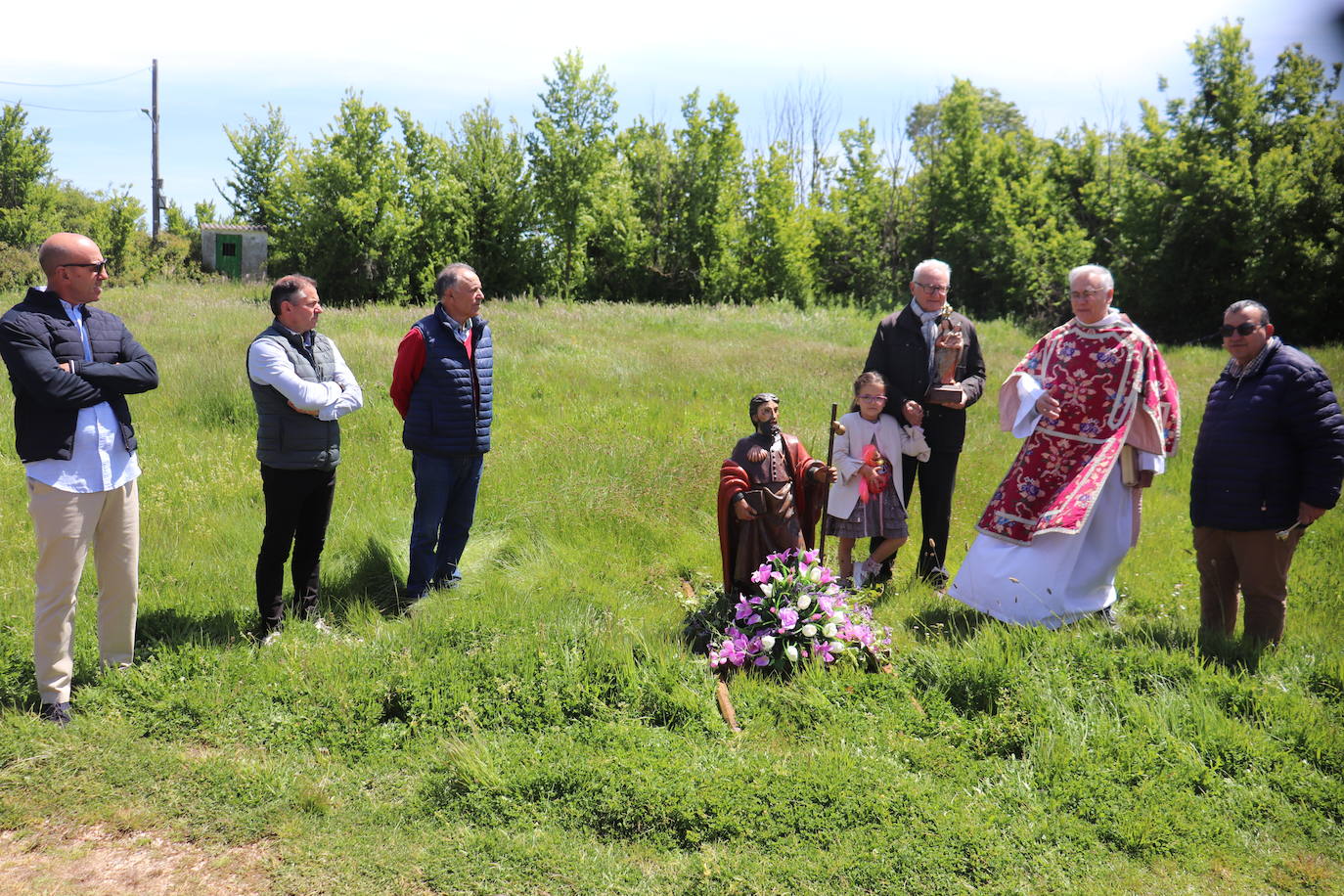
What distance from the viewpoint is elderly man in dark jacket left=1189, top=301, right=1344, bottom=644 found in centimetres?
513

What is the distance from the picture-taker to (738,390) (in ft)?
38.6

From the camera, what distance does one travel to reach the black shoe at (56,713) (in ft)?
14.9

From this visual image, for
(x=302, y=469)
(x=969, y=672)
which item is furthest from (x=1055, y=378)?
(x=302, y=469)

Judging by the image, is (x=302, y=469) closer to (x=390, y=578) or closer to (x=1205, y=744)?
(x=390, y=578)

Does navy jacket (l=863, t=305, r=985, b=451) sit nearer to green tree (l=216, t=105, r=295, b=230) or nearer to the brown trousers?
the brown trousers

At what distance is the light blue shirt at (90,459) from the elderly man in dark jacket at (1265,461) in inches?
230

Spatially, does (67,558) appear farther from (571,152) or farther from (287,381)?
(571,152)

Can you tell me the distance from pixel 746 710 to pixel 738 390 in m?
7.27

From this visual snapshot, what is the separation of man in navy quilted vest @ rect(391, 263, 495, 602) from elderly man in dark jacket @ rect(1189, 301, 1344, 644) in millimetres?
4367

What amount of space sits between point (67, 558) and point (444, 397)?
2.20 meters

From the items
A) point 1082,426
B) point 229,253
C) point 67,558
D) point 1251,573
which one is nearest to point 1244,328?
point 1082,426

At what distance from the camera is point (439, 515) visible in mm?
6086

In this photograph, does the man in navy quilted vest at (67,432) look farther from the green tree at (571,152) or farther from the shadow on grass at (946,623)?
the green tree at (571,152)

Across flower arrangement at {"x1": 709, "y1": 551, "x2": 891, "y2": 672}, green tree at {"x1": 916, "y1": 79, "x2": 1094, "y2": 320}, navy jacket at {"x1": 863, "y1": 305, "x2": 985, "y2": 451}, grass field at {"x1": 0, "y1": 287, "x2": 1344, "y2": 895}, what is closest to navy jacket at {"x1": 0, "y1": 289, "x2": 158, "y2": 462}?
grass field at {"x1": 0, "y1": 287, "x2": 1344, "y2": 895}
